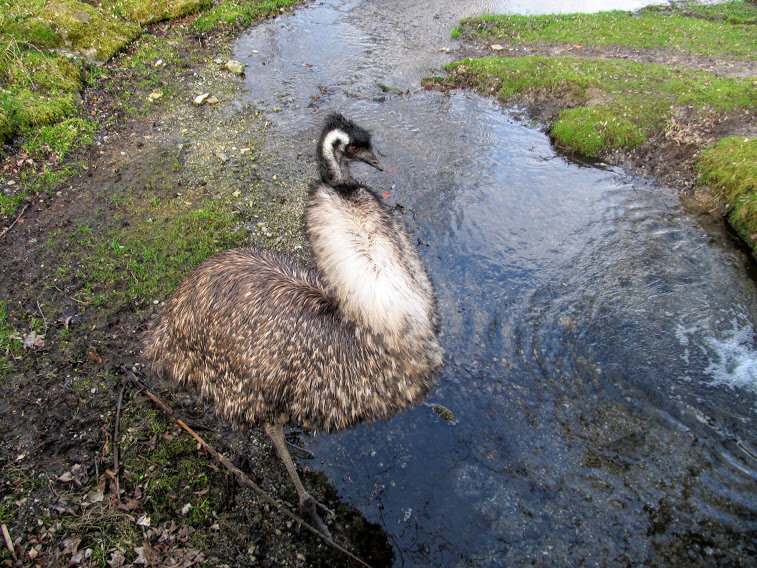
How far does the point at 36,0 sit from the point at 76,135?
186 inches

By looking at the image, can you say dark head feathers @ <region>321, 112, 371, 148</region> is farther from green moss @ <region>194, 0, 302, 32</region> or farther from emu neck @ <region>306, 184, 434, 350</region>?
green moss @ <region>194, 0, 302, 32</region>

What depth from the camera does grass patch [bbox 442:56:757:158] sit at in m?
8.65

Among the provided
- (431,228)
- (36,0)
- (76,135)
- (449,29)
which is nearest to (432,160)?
(431,228)

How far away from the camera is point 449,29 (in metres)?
13.9

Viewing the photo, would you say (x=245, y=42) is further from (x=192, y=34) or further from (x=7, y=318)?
(x=7, y=318)

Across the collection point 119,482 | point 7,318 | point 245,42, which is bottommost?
point 119,482

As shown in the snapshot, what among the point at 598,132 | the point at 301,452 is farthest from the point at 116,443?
the point at 598,132

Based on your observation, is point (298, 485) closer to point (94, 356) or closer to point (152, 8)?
point (94, 356)

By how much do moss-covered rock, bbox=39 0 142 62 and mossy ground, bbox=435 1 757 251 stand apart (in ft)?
24.6

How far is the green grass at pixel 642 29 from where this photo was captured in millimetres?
11789

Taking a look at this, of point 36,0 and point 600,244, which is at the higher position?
point 36,0

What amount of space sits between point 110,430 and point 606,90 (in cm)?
1067

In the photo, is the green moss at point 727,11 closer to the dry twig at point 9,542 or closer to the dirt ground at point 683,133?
the dirt ground at point 683,133

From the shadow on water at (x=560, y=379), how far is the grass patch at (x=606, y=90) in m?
0.83
